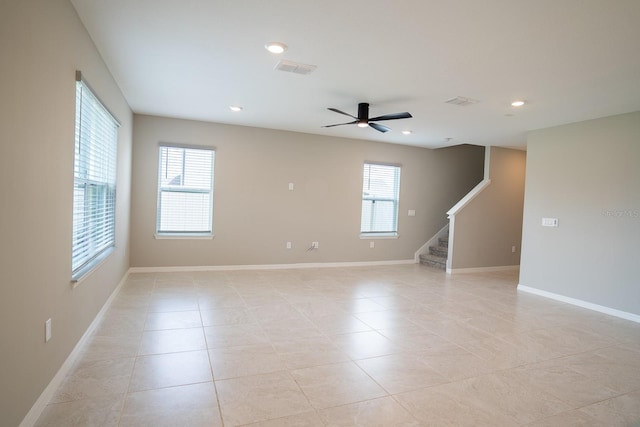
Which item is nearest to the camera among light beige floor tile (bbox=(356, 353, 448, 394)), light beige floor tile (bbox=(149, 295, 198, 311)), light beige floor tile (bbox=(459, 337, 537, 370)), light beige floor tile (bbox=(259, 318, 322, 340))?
light beige floor tile (bbox=(356, 353, 448, 394))

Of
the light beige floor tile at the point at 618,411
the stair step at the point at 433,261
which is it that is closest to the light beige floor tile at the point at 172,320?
the light beige floor tile at the point at 618,411

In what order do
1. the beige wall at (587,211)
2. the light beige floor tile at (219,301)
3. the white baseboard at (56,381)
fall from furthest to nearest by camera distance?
the beige wall at (587,211) < the light beige floor tile at (219,301) < the white baseboard at (56,381)

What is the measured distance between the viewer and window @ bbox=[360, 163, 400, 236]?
24.2 ft

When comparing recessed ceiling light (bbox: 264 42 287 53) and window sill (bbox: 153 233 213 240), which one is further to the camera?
window sill (bbox: 153 233 213 240)

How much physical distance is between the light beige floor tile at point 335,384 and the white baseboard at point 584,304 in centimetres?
379

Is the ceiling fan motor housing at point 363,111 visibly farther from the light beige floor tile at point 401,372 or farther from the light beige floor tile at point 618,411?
the light beige floor tile at point 618,411

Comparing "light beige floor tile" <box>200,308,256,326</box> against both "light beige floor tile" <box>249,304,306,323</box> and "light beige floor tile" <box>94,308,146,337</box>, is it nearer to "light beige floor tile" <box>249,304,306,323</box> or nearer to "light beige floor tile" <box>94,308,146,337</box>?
"light beige floor tile" <box>249,304,306,323</box>

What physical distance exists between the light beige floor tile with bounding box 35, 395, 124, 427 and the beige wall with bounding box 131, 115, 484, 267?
3895 mm

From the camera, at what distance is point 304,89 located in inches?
160

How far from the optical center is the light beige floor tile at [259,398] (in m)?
2.15

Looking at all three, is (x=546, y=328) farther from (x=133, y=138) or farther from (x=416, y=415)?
(x=133, y=138)

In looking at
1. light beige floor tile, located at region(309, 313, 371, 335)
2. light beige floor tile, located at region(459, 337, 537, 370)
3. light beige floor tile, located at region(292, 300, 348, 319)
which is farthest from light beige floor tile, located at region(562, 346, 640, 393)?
light beige floor tile, located at region(292, 300, 348, 319)

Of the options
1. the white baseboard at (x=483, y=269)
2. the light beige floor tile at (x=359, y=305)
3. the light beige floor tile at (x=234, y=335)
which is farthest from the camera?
the white baseboard at (x=483, y=269)

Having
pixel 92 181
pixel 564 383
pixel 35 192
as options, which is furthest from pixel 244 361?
pixel 564 383
